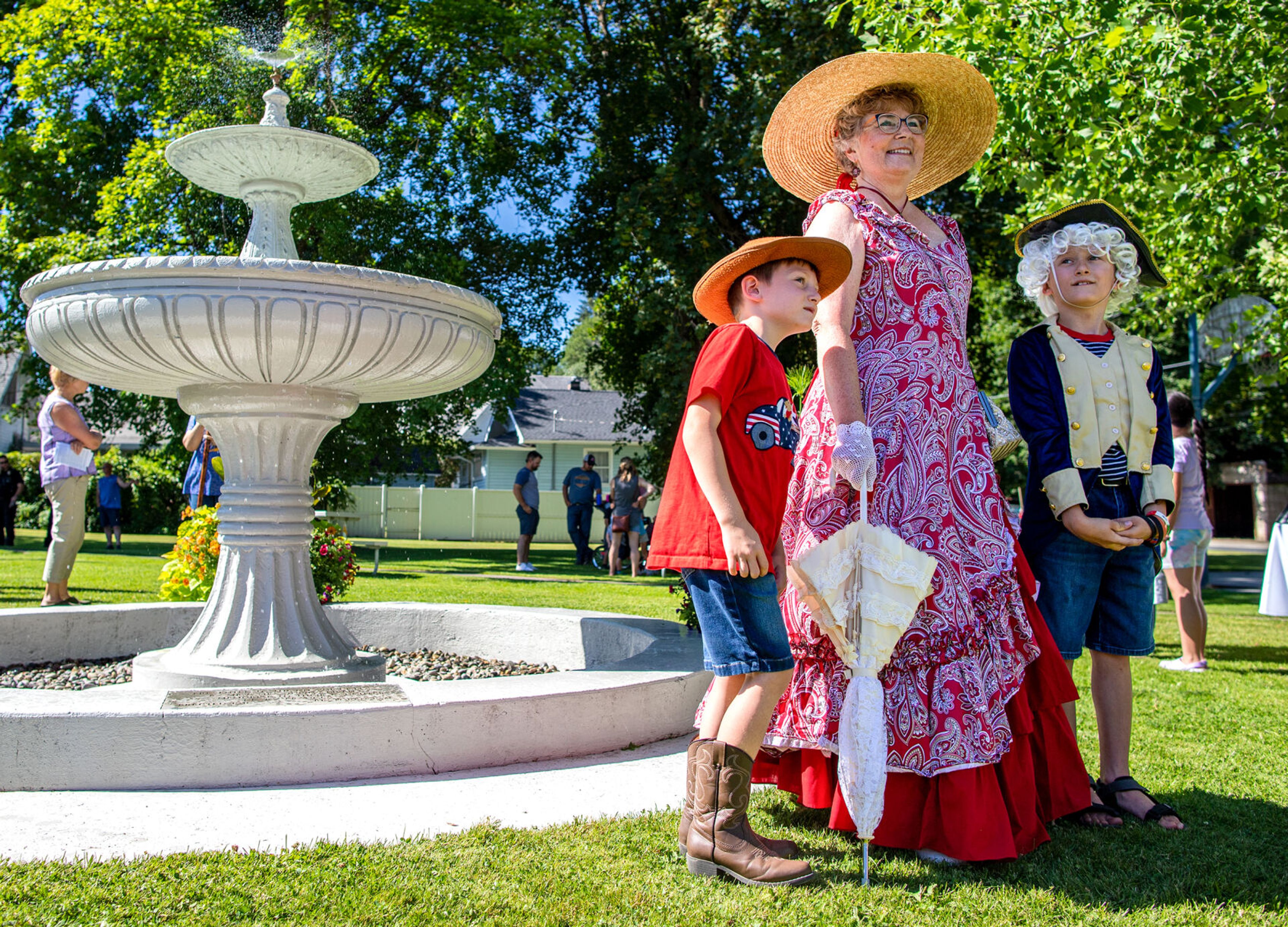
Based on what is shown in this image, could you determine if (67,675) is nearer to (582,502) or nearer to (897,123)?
(897,123)

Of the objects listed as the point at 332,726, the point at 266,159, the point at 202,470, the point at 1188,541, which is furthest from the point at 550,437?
the point at 332,726

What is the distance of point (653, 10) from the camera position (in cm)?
1959

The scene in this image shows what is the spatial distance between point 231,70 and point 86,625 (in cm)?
1543

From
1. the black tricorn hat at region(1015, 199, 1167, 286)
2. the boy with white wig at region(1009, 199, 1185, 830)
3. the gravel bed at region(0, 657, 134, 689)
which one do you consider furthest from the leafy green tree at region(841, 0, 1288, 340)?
the gravel bed at region(0, 657, 134, 689)

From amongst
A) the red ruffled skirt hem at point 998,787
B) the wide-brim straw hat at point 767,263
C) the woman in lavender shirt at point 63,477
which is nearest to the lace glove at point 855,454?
the wide-brim straw hat at point 767,263

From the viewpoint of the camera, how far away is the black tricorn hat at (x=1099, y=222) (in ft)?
11.8

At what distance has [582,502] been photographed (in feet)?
57.3

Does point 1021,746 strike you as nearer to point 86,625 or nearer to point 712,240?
point 86,625

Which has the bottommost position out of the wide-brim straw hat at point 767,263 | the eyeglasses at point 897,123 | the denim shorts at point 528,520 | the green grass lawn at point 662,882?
the green grass lawn at point 662,882

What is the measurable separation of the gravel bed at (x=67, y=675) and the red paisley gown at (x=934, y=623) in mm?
3277

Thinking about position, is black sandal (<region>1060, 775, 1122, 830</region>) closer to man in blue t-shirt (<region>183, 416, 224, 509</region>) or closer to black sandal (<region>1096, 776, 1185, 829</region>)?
black sandal (<region>1096, 776, 1185, 829</region>)

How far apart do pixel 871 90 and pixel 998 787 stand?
2.23 m

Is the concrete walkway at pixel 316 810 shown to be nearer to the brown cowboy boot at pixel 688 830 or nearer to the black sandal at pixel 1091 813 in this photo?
the brown cowboy boot at pixel 688 830

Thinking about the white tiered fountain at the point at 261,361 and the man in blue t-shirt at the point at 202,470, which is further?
the man in blue t-shirt at the point at 202,470
